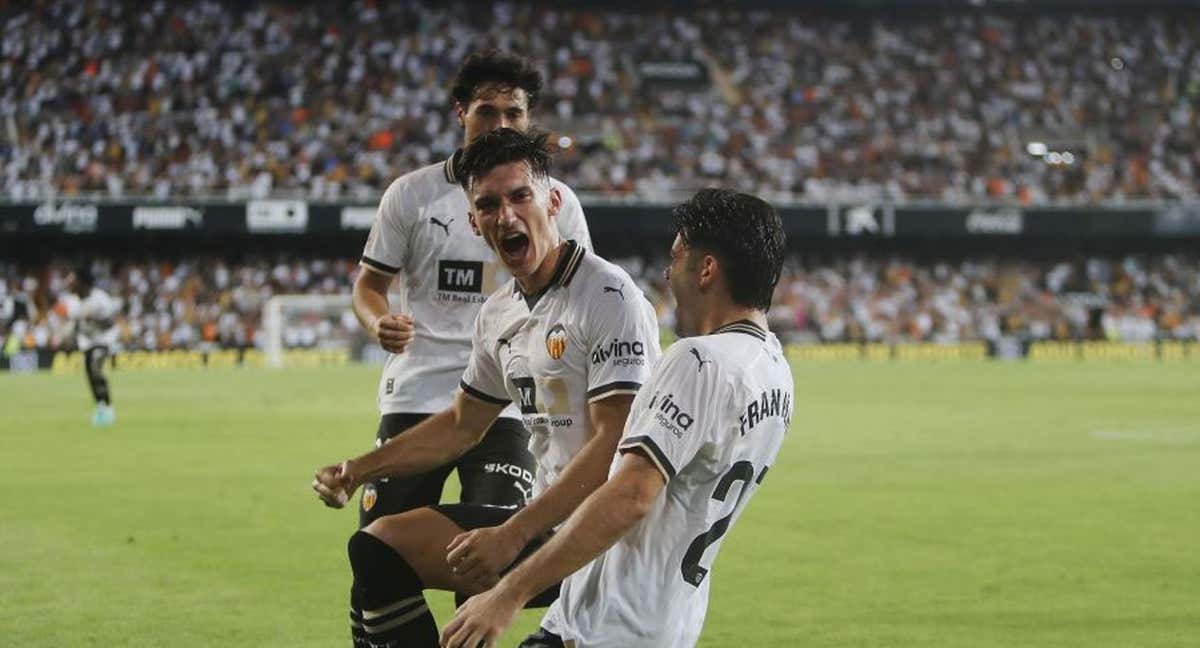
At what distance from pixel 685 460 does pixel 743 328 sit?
385mm

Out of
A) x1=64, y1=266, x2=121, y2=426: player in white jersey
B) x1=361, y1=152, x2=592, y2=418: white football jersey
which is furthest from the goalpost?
x1=361, y1=152, x2=592, y2=418: white football jersey

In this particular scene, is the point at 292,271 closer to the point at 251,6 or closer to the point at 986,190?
the point at 251,6

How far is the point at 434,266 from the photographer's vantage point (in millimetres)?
6688

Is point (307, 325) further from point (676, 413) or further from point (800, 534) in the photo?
point (676, 413)

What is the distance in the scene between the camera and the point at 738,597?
28.0 feet

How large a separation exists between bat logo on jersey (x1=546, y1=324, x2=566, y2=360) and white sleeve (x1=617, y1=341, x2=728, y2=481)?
0.93m

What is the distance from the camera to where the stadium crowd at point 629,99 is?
43938 millimetres

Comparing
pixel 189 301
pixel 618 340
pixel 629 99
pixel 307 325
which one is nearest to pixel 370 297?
pixel 618 340

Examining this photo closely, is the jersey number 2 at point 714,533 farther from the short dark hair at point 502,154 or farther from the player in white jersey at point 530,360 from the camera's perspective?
the short dark hair at point 502,154

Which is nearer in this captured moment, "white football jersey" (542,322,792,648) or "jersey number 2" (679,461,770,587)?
"white football jersey" (542,322,792,648)

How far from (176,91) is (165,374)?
37.3 ft

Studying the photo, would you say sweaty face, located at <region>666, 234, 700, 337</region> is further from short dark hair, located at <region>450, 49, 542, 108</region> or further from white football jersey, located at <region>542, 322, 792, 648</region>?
short dark hair, located at <region>450, 49, 542, 108</region>

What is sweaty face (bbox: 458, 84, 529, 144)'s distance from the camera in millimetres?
6324

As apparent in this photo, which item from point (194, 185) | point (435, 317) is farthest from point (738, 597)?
point (194, 185)
